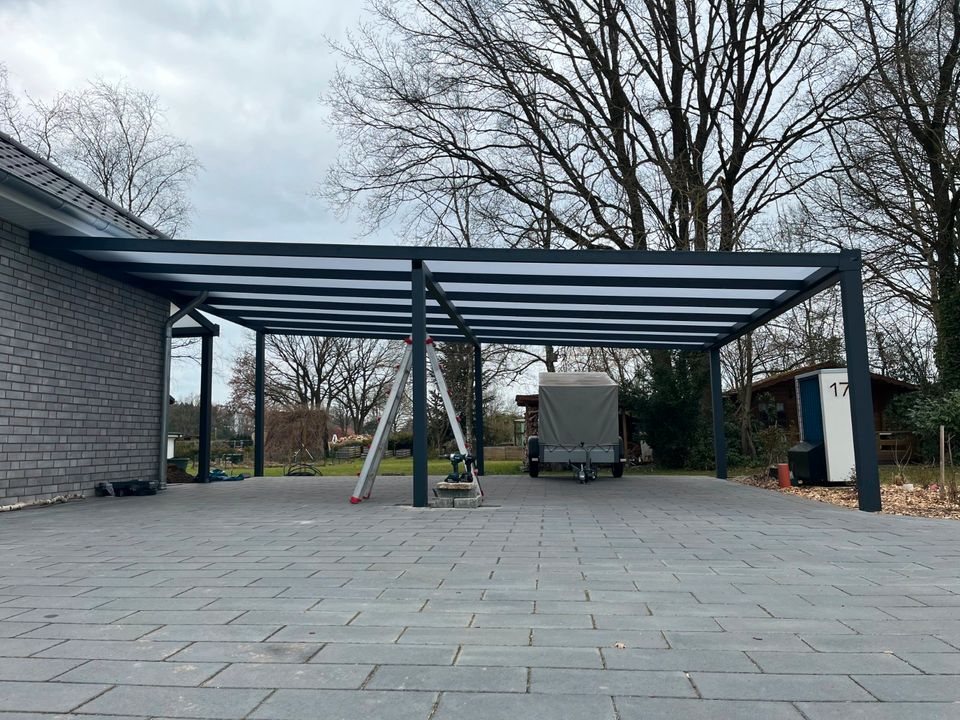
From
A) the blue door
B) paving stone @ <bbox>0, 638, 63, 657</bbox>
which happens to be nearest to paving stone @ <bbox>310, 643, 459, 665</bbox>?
paving stone @ <bbox>0, 638, 63, 657</bbox>

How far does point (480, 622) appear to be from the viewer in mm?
3564

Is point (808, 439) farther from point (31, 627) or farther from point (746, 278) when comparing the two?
point (31, 627)

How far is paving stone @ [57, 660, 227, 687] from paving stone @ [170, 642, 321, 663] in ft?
0.29

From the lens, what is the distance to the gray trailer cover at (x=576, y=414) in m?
15.0

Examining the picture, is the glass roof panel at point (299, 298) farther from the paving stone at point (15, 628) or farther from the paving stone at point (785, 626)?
the paving stone at point (785, 626)

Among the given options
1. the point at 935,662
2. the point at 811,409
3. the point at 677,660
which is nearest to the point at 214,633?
the point at 677,660

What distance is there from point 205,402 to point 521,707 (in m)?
13.2

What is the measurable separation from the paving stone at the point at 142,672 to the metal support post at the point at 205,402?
39.0ft

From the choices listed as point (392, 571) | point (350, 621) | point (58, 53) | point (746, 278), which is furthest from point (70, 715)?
point (58, 53)

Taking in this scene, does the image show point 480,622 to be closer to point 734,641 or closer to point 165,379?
point 734,641

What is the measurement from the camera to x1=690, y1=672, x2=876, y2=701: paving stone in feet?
8.29

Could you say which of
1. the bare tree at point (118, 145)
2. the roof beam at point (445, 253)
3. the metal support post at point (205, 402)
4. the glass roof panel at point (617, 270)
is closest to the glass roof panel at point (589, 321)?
the glass roof panel at point (617, 270)

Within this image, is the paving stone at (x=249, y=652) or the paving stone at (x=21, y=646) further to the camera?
the paving stone at (x=21, y=646)

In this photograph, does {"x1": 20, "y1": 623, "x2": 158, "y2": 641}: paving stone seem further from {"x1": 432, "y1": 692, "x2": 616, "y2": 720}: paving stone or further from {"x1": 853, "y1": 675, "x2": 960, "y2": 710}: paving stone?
{"x1": 853, "y1": 675, "x2": 960, "y2": 710}: paving stone
